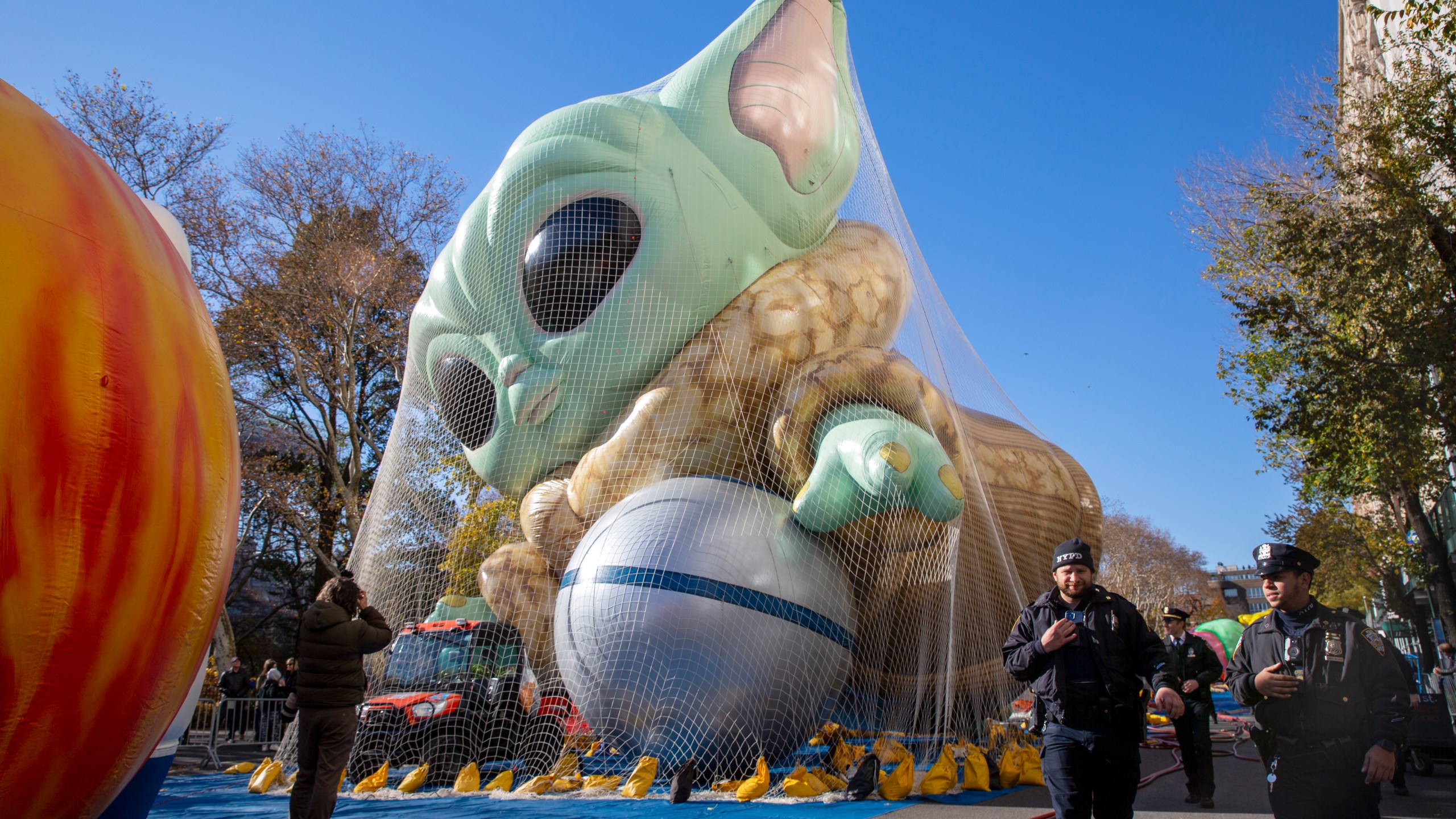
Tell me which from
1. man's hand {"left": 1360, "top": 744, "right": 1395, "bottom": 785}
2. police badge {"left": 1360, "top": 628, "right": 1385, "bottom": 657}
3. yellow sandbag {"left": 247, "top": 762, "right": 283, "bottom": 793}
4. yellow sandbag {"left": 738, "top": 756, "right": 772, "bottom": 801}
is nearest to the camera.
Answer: man's hand {"left": 1360, "top": 744, "right": 1395, "bottom": 785}

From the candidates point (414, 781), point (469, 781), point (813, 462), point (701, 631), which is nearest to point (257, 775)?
point (414, 781)

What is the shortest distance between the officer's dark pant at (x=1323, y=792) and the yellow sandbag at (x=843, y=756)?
3.33 metres

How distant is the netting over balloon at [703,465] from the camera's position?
18.3 ft

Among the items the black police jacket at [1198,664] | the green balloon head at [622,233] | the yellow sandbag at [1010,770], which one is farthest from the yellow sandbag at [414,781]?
the black police jacket at [1198,664]

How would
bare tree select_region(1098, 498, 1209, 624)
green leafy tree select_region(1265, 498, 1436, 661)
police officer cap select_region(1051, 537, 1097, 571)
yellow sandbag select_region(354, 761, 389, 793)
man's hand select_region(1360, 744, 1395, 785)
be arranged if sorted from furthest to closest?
1. bare tree select_region(1098, 498, 1209, 624)
2. green leafy tree select_region(1265, 498, 1436, 661)
3. yellow sandbag select_region(354, 761, 389, 793)
4. police officer cap select_region(1051, 537, 1097, 571)
5. man's hand select_region(1360, 744, 1395, 785)

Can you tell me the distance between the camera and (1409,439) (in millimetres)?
10258

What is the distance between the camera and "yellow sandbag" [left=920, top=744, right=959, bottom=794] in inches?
226

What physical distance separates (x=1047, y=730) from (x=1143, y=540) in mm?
45036

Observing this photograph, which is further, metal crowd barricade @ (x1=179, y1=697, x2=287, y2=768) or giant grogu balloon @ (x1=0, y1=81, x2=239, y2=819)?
metal crowd barricade @ (x1=179, y1=697, x2=287, y2=768)

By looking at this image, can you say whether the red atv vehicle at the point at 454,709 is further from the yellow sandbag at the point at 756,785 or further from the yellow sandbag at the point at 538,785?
the yellow sandbag at the point at 756,785

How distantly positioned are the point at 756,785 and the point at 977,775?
1.64 m

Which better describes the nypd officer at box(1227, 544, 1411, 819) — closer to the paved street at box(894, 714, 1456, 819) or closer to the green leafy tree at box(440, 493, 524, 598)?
the paved street at box(894, 714, 1456, 819)

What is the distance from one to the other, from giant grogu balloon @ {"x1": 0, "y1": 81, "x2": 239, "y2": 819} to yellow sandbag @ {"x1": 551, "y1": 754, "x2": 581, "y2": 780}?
4.19m

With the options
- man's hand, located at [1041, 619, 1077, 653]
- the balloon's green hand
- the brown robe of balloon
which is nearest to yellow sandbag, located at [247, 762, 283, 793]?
the brown robe of balloon
